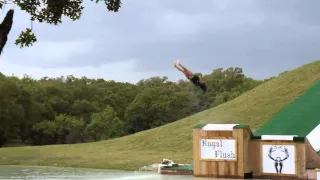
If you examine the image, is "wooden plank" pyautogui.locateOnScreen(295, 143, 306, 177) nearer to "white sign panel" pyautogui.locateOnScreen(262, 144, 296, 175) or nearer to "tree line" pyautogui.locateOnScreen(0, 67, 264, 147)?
"white sign panel" pyautogui.locateOnScreen(262, 144, 296, 175)

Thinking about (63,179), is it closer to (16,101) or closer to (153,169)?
(153,169)

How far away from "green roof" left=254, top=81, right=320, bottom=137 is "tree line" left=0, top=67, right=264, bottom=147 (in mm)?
34823

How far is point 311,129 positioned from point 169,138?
15820 mm

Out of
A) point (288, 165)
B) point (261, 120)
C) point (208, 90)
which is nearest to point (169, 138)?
point (261, 120)

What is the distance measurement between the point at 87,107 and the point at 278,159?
160 ft

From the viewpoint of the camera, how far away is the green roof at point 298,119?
52.4ft

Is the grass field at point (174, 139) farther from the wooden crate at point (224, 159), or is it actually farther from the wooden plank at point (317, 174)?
the wooden plank at point (317, 174)

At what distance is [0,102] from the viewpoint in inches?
1852

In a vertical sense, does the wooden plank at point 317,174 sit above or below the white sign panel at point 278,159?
below

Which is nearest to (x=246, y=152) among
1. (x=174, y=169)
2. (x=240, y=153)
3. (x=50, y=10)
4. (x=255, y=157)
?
(x=240, y=153)

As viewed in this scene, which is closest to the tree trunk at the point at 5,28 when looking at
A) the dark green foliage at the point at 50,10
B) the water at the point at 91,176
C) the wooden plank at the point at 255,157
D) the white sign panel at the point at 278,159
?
the dark green foliage at the point at 50,10

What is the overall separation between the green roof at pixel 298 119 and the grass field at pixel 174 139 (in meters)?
6.83

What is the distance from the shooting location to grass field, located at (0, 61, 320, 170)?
1005 inches

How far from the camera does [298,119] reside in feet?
54.6
